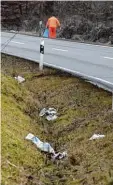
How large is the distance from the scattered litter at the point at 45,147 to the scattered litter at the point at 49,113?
1.63 metres

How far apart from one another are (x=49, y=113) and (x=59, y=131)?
104 cm

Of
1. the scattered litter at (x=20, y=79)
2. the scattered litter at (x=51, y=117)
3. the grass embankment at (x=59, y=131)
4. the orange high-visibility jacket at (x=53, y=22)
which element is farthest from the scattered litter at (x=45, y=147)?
the orange high-visibility jacket at (x=53, y=22)

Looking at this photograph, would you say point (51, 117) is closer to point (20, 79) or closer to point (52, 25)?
point (20, 79)

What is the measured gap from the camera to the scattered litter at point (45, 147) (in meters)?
7.17

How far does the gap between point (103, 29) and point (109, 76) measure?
598 inches

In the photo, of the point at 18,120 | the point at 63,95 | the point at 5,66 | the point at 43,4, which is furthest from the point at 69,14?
the point at 18,120

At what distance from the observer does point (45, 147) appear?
290 inches

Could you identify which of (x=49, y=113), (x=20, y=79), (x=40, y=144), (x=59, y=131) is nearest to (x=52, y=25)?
(x=20, y=79)

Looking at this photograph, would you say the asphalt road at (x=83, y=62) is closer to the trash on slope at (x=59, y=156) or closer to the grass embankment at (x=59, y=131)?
the grass embankment at (x=59, y=131)

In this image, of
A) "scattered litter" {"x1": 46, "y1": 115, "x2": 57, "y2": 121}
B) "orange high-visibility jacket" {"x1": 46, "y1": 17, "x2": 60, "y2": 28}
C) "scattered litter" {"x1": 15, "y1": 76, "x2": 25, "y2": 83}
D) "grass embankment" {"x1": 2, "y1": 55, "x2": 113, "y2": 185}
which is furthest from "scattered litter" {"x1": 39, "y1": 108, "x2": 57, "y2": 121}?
"orange high-visibility jacket" {"x1": 46, "y1": 17, "x2": 60, "y2": 28}

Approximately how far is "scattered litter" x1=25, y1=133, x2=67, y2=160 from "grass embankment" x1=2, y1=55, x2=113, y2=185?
0.11 metres

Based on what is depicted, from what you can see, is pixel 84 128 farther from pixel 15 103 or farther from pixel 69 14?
pixel 69 14

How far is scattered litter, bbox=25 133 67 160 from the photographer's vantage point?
7.17 meters

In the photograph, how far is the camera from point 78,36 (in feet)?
95.2
